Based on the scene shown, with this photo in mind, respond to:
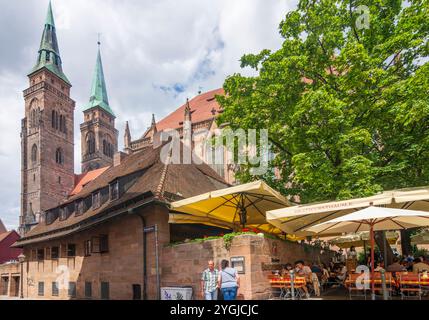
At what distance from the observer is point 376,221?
9195mm

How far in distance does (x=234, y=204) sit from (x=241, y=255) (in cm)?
226

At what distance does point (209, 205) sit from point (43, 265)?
14234 mm

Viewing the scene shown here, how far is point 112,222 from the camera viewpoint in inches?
632

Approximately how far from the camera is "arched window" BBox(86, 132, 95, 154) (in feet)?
302

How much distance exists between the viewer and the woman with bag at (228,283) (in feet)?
27.3

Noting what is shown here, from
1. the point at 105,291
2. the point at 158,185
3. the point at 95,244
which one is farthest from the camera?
the point at 95,244

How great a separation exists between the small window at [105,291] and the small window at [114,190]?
145 inches

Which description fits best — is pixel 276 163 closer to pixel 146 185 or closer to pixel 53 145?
pixel 146 185

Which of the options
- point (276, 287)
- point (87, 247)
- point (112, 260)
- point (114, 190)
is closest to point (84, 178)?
point (87, 247)

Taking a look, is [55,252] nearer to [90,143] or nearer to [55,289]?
[55,289]

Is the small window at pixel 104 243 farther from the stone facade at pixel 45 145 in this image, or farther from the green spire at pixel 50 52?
the green spire at pixel 50 52

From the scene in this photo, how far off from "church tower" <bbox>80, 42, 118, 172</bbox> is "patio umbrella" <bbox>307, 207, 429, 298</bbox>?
82.8 m

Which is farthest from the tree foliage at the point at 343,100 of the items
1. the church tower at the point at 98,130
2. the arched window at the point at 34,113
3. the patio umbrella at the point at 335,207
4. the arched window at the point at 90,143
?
the arched window at the point at 90,143

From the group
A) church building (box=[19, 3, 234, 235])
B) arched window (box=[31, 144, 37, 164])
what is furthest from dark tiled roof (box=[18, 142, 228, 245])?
arched window (box=[31, 144, 37, 164])
